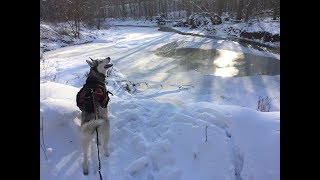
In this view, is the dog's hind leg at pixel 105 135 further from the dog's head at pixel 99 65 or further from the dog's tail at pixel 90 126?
the dog's head at pixel 99 65

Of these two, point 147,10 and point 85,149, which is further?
point 147,10

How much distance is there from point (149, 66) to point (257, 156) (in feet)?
32.4

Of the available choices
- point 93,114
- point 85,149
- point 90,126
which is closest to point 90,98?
point 93,114

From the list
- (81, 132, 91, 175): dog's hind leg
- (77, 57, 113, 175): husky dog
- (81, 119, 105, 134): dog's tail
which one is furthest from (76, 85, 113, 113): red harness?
(81, 132, 91, 175): dog's hind leg

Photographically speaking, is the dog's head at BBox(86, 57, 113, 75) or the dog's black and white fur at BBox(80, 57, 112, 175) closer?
the dog's black and white fur at BBox(80, 57, 112, 175)

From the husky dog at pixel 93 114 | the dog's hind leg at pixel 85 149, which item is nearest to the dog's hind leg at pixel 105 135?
the husky dog at pixel 93 114

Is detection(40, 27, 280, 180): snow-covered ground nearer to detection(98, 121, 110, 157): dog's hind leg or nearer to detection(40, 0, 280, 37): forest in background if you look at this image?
detection(98, 121, 110, 157): dog's hind leg

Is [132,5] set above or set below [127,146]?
above

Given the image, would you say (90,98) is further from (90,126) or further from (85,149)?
(85,149)

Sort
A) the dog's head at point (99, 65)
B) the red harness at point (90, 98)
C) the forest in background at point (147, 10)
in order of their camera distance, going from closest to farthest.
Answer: the red harness at point (90, 98) < the dog's head at point (99, 65) < the forest in background at point (147, 10)

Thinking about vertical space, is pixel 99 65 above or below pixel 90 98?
above

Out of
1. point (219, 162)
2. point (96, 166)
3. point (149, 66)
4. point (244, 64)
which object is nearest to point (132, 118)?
point (96, 166)
